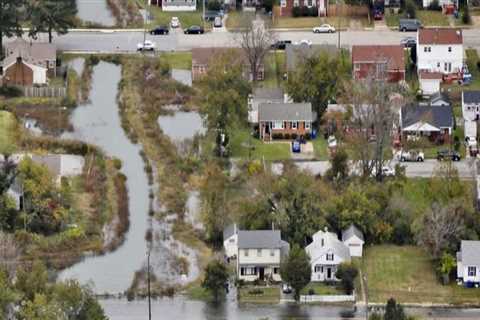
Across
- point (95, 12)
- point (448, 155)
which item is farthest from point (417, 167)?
point (95, 12)

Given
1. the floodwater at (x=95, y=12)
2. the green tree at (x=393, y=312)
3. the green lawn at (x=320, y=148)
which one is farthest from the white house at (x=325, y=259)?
the floodwater at (x=95, y=12)

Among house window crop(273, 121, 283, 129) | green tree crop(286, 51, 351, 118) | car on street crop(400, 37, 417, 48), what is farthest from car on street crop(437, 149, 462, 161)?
car on street crop(400, 37, 417, 48)

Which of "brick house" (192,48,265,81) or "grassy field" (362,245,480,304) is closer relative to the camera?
"grassy field" (362,245,480,304)

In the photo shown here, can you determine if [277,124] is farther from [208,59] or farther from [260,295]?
[260,295]

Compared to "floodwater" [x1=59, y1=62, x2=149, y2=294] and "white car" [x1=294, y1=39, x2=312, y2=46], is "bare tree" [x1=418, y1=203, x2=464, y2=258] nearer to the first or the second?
"floodwater" [x1=59, y1=62, x2=149, y2=294]

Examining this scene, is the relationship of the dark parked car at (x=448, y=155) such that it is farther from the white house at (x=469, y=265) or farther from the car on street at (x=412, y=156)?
the white house at (x=469, y=265)

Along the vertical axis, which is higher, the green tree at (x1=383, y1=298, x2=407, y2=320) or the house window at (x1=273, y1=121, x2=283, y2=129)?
the house window at (x1=273, y1=121, x2=283, y2=129)
